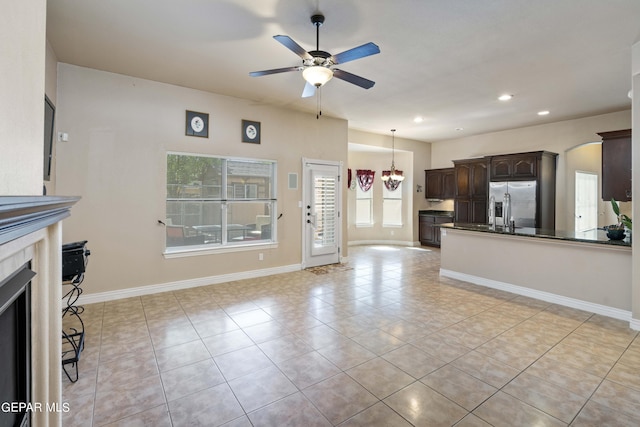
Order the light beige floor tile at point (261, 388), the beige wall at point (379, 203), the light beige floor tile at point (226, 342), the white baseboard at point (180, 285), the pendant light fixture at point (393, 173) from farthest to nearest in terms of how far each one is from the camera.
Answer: the beige wall at point (379, 203)
the pendant light fixture at point (393, 173)
the white baseboard at point (180, 285)
the light beige floor tile at point (226, 342)
the light beige floor tile at point (261, 388)

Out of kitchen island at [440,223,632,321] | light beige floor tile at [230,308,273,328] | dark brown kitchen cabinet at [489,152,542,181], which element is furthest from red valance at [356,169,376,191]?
light beige floor tile at [230,308,273,328]

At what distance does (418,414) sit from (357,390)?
429 millimetres

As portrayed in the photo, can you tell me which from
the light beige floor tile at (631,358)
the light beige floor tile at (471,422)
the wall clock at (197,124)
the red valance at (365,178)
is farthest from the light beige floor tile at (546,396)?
the red valance at (365,178)

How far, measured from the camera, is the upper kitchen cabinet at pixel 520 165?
6.26m

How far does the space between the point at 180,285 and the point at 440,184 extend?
706cm

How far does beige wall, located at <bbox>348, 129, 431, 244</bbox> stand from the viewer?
28.5 ft

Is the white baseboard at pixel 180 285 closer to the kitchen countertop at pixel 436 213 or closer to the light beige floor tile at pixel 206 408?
the light beige floor tile at pixel 206 408

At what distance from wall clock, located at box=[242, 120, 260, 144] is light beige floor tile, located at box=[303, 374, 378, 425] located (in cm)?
401

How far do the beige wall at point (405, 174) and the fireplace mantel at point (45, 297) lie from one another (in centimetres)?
758

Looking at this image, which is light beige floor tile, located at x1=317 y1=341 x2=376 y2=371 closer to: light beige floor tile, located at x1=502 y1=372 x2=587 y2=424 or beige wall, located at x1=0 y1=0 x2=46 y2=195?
light beige floor tile, located at x1=502 y1=372 x2=587 y2=424

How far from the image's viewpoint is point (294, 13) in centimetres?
273

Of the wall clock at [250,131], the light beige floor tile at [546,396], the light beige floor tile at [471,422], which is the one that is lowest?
the light beige floor tile at [471,422]

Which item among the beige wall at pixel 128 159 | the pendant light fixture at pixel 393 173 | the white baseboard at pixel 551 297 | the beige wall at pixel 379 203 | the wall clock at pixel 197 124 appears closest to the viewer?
the white baseboard at pixel 551 297

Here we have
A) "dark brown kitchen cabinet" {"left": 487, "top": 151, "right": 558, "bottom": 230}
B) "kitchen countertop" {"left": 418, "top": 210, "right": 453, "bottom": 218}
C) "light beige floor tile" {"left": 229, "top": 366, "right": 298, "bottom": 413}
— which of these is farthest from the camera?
"kitchen countertop" {"left": 418, "top": 210, "right": 453, "bottom": 218}
